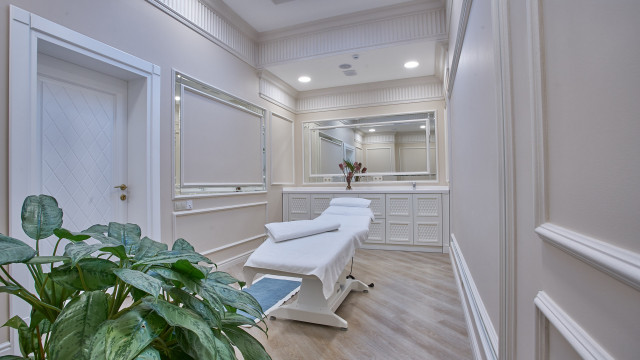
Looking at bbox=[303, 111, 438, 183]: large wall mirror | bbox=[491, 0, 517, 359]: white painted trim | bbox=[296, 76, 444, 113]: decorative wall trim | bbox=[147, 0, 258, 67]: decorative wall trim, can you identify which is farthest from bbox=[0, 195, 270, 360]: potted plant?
bbox=[296, 76, 444, 113]: decorative wall trim

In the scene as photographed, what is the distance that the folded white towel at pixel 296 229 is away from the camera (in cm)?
222

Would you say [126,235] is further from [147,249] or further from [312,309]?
[312,309]

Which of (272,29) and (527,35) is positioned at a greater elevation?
(272,29)

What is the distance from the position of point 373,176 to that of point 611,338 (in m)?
4.46

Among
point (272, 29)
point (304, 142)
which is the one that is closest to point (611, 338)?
point (272, 29)

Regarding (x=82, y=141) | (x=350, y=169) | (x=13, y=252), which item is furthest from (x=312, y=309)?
(x=350, y=169)

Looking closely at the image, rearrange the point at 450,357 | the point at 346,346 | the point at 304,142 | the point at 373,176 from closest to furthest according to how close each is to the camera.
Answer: the point at 450,357, the point at 346,346, the point at 373,176, the point at 304,142

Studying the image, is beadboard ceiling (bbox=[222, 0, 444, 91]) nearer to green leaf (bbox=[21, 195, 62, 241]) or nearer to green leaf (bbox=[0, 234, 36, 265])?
green leaf (bbox=[21, 195, 62, 241])

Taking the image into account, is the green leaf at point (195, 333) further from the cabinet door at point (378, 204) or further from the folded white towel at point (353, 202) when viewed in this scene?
the cabinet door at point (378, 204)

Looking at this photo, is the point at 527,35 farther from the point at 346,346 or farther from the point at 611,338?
the point at 346,346

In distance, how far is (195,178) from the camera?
301 cm

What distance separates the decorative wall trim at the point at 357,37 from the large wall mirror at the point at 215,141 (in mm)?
843

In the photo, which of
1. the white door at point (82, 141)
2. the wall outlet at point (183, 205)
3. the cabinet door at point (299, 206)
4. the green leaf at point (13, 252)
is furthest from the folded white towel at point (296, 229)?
the cabinet door at point (299, 206)

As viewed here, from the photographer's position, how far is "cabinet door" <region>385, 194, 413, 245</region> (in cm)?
418
